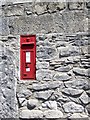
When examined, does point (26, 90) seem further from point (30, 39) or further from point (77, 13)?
point (77, 13)

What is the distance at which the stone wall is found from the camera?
5133 mm

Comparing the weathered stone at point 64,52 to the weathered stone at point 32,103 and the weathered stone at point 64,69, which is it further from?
the weathered stone at point 32,103

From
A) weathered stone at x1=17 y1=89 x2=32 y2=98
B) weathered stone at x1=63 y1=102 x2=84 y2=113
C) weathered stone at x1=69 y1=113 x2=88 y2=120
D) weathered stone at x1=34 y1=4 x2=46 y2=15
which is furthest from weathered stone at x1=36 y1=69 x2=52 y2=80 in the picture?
weathered stone at x1=34 y1=4 x2=46 y2=15

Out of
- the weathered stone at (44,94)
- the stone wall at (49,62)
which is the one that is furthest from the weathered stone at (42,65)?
the weathered stone at (44,94)

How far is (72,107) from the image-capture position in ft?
16.8

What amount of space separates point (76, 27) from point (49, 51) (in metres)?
0.54

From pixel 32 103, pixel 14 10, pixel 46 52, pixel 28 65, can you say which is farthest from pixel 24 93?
pixel 14 10

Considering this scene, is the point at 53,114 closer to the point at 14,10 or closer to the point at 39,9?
the point at 39,9

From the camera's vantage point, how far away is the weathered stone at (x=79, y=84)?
5.10 metres

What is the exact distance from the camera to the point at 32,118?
5.22m

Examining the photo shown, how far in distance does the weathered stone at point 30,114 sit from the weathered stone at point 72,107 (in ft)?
1.25

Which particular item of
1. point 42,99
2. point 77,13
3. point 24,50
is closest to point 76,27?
point 77,13

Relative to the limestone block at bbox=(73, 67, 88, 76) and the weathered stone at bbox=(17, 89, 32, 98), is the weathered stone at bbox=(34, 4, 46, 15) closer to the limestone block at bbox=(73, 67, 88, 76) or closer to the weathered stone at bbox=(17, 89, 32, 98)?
the limestone block at bbox=(73, 67, 88, 76)

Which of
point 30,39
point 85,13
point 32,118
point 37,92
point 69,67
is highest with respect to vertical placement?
point 85,13
